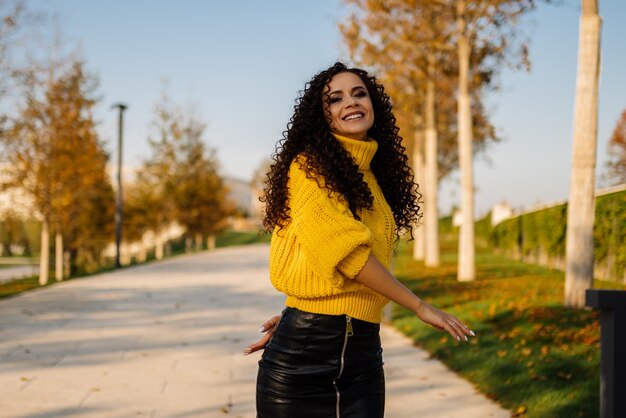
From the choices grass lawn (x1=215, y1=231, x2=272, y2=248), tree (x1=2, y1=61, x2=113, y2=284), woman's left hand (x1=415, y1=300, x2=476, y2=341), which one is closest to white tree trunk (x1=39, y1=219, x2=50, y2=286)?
tree (x1=2, y1=61, x2=113, y2=284)

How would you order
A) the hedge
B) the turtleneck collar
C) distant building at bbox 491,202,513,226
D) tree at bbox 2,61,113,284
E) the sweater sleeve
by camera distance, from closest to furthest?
1. the sweater sleeve
2. the turtleneck collar
3. the hedge
4. tree at bbox 2,61,113,284
5. distant building at bbox 491,202,513,226

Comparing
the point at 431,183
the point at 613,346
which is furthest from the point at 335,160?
the point at 431,183

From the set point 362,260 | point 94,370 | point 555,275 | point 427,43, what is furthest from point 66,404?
point 427,43

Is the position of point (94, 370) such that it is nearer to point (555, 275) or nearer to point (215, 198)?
point (555, 275)

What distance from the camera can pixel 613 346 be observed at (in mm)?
2871

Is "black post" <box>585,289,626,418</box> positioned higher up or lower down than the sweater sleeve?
lower down

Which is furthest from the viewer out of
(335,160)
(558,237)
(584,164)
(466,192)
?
(558,237)

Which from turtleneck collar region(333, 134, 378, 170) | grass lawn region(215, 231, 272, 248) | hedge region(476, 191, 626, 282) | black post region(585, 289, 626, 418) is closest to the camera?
turtleneck collar region(333, 134, 378, 170)

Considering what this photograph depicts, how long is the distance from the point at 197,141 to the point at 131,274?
19.3 meters

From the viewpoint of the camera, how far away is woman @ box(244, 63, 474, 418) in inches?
88.0

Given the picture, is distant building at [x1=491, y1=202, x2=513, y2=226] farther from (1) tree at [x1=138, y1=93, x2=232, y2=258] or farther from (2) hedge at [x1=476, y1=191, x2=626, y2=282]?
(1) tree at [x1=138, y1=93, x2=232, y2=258]

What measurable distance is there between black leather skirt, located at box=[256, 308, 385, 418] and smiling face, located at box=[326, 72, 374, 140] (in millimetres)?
636

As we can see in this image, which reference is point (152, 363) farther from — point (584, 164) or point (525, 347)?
point (584, 164)

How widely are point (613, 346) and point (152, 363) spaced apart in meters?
5.42
